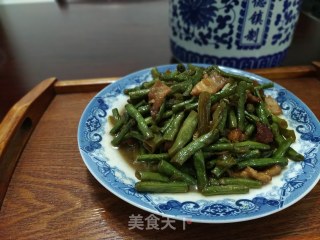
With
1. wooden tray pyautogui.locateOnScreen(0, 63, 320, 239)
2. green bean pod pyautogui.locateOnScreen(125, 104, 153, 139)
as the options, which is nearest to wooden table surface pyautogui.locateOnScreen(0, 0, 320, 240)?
wooden tray pyautogui.locateOnScreen(0, 63, 320, 239)

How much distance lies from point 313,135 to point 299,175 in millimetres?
A: 234

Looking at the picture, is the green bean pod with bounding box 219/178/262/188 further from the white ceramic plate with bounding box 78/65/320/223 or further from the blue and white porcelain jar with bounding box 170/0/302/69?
the blue and white porcelain jar with bounding box 170/0/302/69

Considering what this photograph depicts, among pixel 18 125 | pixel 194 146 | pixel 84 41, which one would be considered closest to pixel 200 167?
pixel 194 146

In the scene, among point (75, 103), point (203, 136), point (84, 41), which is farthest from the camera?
point (84, 41)

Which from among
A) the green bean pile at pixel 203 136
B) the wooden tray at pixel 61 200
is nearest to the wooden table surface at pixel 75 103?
the wooden tray at pixel 61 200

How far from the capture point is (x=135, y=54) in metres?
1.97

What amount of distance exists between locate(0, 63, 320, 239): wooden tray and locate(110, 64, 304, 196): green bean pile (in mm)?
114

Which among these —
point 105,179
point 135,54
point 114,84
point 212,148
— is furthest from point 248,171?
point 135,54

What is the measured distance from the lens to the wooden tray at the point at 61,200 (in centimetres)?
88

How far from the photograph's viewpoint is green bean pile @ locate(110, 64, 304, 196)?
961 mm

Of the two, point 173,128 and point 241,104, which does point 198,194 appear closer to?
point 173,128

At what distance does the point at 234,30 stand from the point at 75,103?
0.79m

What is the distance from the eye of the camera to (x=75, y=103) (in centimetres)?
141
